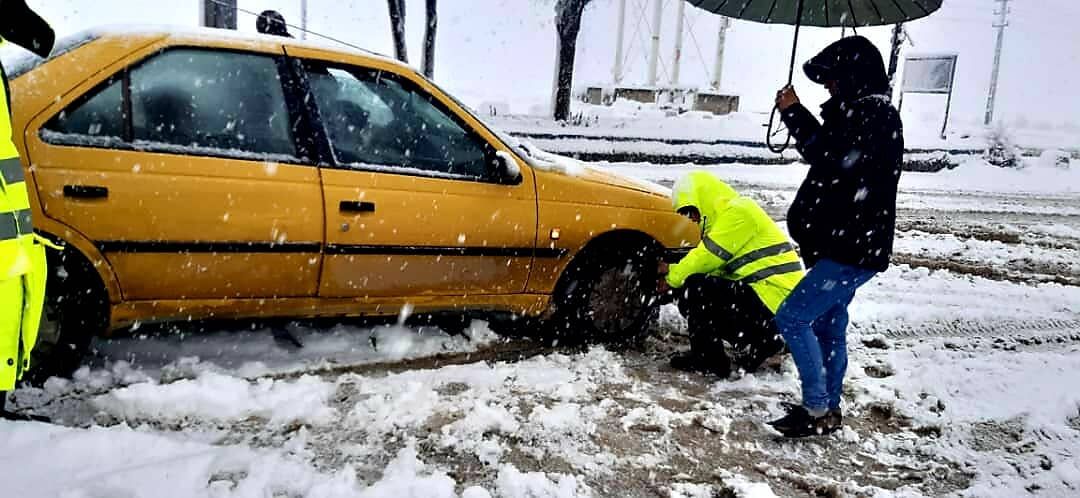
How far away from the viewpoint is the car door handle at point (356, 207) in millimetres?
3896

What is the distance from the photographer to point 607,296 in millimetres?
4816

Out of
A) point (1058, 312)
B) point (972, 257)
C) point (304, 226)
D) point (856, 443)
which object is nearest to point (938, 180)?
point (972, 257)

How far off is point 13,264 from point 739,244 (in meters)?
3.24

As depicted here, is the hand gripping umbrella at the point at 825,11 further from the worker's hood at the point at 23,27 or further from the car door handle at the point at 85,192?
the worker's hood at the point at 23,27

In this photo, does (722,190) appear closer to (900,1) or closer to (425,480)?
(900,1)

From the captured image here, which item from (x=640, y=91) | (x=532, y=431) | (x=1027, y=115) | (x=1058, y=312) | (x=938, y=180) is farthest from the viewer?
(x=1027, y=115)

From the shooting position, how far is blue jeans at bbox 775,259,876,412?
11.8 feet

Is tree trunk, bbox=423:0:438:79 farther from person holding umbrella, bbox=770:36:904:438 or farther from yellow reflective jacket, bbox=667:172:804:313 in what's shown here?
person holding umbrella, bbox=770:36:904:438

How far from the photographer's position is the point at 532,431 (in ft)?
12.0

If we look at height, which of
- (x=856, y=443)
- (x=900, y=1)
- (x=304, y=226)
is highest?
(x=900, y=1)

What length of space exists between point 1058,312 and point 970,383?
7.56ft

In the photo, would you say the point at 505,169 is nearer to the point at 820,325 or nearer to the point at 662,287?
the point at 662,287

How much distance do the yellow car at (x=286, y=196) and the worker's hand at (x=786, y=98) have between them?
1.23 meters

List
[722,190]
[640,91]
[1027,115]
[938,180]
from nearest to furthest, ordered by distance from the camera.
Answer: [722,190] → [938,180] → [640,91] → [1027,115]
